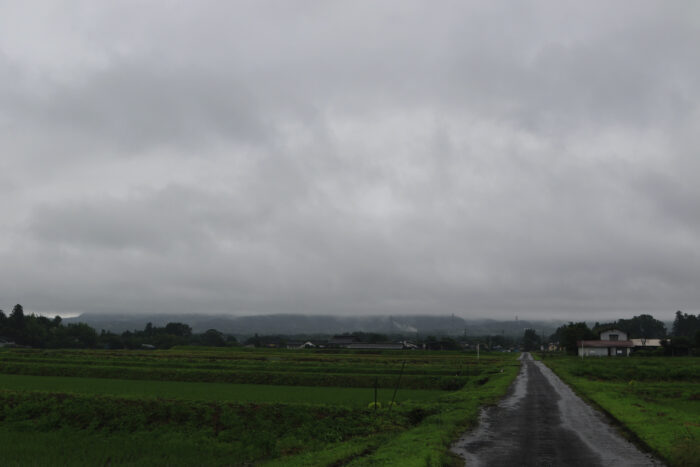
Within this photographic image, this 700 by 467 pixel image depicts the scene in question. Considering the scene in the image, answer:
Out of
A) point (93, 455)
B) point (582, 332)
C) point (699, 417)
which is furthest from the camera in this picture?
point (582, 332)

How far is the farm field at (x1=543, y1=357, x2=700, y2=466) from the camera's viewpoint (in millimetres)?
20703

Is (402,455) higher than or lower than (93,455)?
higher

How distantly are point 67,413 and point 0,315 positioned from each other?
196m

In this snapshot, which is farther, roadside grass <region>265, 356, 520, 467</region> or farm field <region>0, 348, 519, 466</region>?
farm field <region>0, 348, 519, 466</region>

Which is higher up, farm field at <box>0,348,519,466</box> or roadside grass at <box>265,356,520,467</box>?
roadside grass at <box>265,356,520,467</box>

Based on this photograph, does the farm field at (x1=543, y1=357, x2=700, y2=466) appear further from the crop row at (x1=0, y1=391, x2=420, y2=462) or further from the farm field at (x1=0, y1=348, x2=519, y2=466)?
the crop row at (x1=0, y1=391, x2=420, y2=462)

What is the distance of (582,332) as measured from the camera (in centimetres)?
13775

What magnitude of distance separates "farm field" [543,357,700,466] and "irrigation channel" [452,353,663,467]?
0.94 metres

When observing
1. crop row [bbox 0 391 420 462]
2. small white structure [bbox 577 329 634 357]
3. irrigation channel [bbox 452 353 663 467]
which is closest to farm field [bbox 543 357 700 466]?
irrigation channel [bbox 452 353 663 467]

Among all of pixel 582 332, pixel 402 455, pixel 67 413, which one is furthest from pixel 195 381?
pixel 582 332

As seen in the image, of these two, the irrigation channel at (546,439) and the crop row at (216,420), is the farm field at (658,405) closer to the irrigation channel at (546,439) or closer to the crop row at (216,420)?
the irrigation channel at (546,439)

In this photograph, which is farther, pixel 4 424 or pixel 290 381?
pixel 290 381

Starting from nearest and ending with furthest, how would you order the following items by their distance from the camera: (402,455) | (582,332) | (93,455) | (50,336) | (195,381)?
(402,455), (93,455), (195,381), (582,332), (50,336)

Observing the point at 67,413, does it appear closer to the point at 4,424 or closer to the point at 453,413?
the point at 4,424
